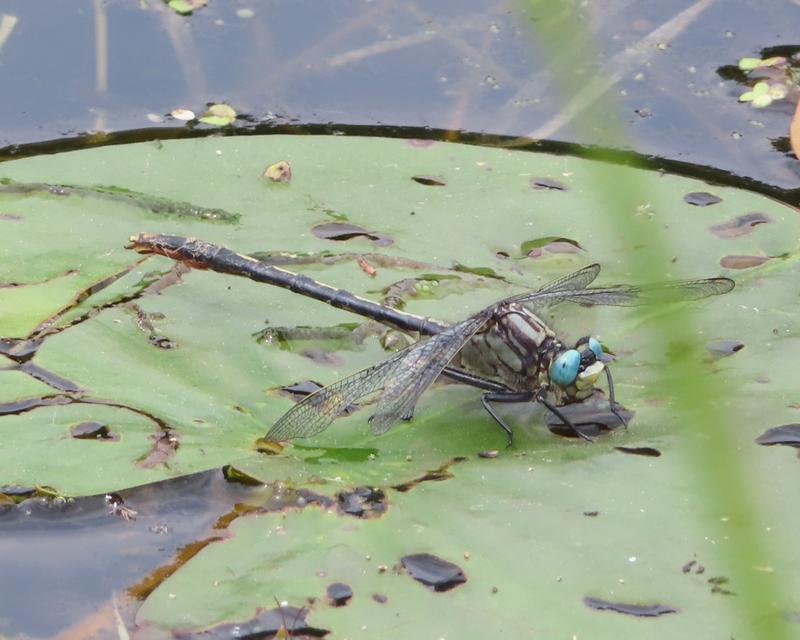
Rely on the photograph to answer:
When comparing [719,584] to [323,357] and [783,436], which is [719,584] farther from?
[323,357]

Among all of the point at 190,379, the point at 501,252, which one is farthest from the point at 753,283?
the point at 190,379

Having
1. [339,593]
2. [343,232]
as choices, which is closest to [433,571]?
[339,593]

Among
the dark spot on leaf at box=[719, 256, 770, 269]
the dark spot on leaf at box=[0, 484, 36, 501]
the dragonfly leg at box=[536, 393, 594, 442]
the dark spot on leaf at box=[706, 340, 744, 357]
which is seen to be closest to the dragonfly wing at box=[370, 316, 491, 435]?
the dragonfly leg at box=[536, 393, 594, 442]

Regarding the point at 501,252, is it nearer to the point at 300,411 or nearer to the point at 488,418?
the point at 488,418

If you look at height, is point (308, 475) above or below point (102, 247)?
below

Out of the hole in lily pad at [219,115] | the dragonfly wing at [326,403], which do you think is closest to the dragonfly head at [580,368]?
the dragonfly wing at [326,403]

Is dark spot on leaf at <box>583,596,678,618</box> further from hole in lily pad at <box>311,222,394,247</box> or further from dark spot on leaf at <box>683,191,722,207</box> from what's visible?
dark spot on leaf at <box>683,191,722,207</box>
